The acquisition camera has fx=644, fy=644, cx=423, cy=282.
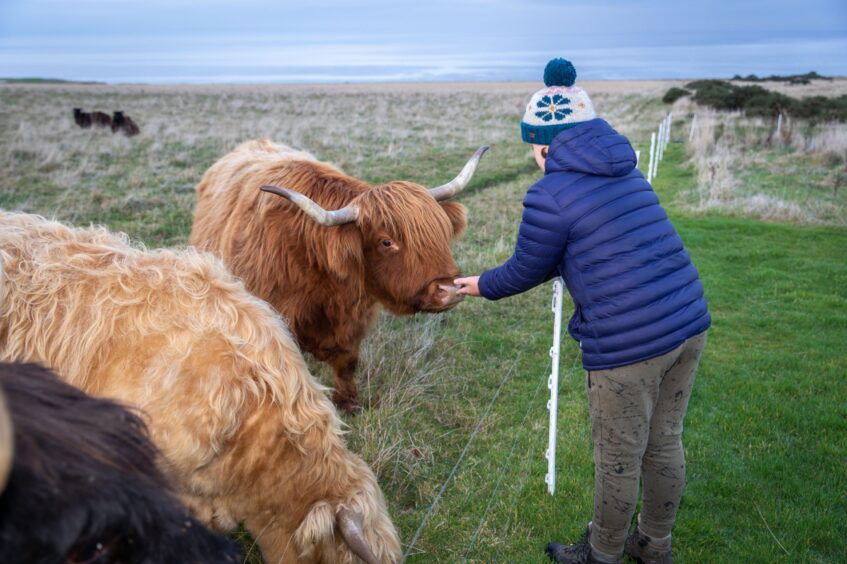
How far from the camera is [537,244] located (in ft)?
9.50

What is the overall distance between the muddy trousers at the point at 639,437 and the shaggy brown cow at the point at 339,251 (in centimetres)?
159

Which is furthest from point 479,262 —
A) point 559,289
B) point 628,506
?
point 628,506

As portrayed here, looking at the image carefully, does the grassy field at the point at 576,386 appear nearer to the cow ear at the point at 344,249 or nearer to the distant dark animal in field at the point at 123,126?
the cow ear at the point at 344,249

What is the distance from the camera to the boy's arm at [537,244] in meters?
2.83

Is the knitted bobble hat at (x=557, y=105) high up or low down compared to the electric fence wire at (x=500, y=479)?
up

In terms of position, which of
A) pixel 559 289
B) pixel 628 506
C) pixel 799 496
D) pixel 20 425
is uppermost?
pixel 20 425

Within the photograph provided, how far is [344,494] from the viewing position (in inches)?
102

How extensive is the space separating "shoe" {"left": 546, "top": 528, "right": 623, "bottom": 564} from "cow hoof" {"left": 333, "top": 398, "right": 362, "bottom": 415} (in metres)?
2.09

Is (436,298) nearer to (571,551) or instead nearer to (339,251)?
(339,251)

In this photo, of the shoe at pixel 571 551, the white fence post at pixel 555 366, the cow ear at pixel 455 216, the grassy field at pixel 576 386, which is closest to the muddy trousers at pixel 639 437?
the shoe at pixel 571 551

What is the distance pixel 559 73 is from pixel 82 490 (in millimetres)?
2522

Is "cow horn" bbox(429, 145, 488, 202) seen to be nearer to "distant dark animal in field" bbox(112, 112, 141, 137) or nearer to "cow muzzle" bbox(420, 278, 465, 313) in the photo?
"cow muzzle" bbox(420, 278, 465, 313)

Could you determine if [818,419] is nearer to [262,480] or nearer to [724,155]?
[262,480]

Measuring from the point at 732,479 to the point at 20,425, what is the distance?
4517 mm
